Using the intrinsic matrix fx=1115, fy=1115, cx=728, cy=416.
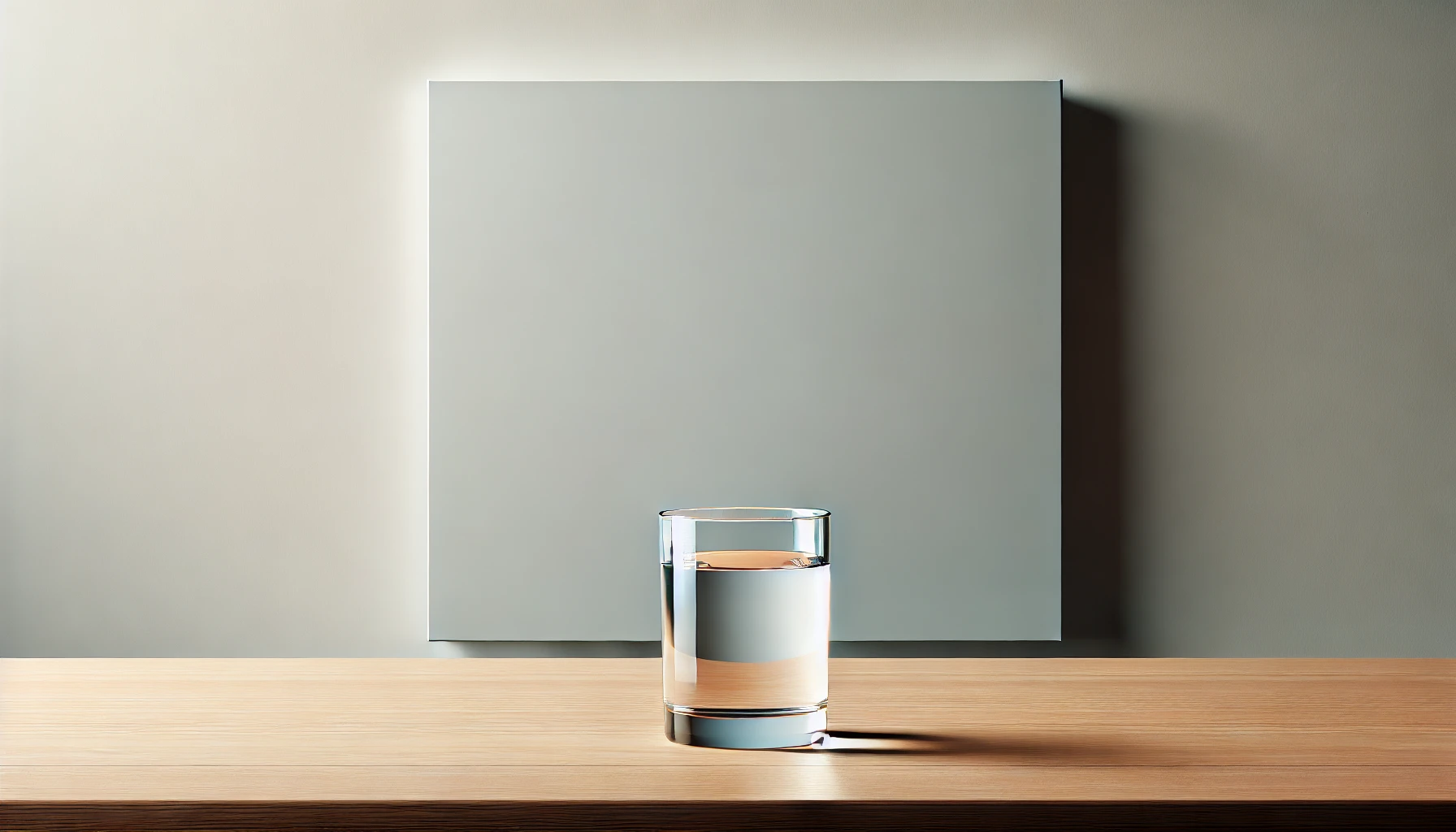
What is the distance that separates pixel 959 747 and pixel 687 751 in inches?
Answer: 5.4

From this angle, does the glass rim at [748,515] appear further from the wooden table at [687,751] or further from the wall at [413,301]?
the wall at [413,301]

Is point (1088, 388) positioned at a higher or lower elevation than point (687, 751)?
higher

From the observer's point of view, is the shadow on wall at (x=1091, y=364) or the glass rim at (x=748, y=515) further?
the shadow on wall at (x=1091, y=364)

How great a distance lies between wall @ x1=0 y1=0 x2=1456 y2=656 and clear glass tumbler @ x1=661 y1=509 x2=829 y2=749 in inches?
78.9

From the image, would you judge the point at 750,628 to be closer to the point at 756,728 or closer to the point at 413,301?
the point at 756,728

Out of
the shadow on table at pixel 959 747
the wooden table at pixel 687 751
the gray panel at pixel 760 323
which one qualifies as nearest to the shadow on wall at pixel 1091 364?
the gray panel at pixel 760 323

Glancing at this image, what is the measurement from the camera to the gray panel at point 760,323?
2336mm

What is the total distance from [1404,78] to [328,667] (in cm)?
260

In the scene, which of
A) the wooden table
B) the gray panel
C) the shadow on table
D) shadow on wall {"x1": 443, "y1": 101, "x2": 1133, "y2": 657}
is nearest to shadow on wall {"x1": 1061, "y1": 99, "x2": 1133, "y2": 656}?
shadow on wall {"x1": 443, "y1": 101, "x2": 1133, "y2": 657}

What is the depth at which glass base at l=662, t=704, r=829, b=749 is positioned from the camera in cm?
54

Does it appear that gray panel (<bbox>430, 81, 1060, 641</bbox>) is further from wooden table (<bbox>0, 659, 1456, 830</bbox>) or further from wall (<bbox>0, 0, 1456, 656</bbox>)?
wooden table (<bbox>0, 659, 1456, 830</bbox>)

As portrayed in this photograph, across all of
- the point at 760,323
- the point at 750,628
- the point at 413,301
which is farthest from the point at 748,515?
the point at 413,301

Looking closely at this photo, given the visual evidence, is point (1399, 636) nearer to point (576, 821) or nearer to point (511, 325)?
point (511, 325)

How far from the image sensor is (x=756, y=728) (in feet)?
1.76
